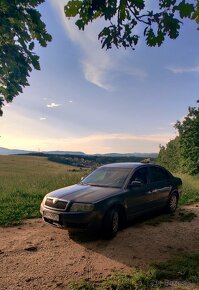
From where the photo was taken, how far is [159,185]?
32.5 ft

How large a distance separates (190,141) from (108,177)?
27.2 m

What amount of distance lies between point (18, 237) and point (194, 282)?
165 inches

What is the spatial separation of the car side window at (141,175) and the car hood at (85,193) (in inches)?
34.9

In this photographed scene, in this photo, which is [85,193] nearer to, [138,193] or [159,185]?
[138,193]

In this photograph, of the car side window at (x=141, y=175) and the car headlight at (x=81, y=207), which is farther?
the car side window at (x=141, y=175)

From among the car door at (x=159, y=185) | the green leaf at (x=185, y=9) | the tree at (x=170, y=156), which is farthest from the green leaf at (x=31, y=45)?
the tree at (x=170, y=156)

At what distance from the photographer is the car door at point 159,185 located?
31.4 feet

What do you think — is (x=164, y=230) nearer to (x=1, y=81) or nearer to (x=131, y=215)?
(x=131, y=215)

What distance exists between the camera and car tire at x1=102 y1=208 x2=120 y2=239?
24.2ft

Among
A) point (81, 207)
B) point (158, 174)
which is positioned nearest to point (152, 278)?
point (81, 207)

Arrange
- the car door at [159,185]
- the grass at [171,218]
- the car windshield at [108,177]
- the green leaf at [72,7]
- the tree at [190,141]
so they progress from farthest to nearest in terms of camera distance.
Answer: the tree at [190,141], the car door at [159,185], the grass at [171,218], the car windshield at [108,177], the green leaf at [72,7]

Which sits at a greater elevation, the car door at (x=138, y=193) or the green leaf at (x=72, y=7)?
the green leaf at (x=72, y=7)

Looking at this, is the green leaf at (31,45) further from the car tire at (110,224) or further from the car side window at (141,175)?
the car side window at (141,175)

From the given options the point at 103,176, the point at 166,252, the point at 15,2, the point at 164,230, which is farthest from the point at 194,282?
the point at 15,2
